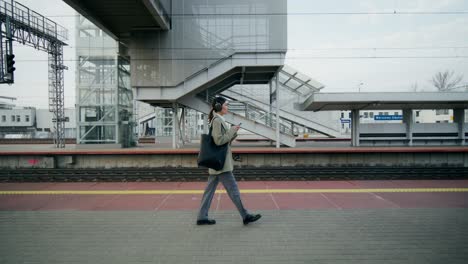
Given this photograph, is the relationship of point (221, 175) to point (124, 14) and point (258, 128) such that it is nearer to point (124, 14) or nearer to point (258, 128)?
point (258, 128)

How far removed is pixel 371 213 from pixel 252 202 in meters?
2.50

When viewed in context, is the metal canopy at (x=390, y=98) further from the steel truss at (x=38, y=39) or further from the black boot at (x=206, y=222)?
the steel truss at (x=38, y=39)

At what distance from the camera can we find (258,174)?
335 inches

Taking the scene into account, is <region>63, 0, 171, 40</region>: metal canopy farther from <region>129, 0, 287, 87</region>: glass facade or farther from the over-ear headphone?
the over-ear headphone

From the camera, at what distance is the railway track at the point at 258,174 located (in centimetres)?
802

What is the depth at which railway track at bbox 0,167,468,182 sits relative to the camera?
8.02 meters

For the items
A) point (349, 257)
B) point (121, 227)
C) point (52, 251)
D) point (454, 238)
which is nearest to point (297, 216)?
point (349, 257)

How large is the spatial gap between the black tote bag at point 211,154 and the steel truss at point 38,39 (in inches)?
557

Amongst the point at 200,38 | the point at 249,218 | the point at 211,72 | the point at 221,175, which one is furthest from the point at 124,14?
the point at 249,218

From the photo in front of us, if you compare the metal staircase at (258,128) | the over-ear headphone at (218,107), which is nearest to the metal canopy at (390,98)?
the metal staircase at (258,128)

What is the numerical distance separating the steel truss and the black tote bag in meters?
14.1

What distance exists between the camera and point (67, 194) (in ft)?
20.1

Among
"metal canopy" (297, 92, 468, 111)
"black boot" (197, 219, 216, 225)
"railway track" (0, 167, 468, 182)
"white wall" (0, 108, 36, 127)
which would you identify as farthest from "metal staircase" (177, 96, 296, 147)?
"white wall" (0, 108, 36, 127)

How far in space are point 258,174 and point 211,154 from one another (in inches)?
202
